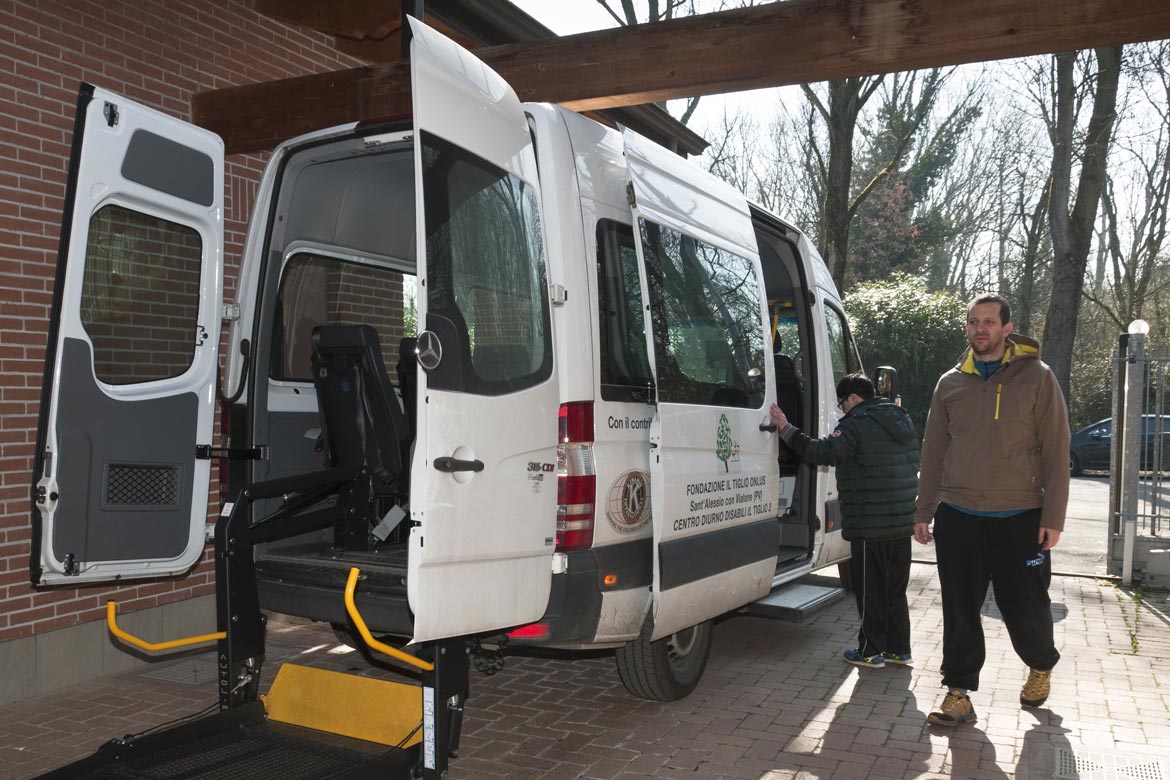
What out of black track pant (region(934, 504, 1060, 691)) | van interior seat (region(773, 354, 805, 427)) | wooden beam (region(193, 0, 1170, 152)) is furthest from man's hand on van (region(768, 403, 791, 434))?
wooden beam (region(193, 0, 1170, 152))

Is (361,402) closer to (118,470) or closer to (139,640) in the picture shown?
(118,470)

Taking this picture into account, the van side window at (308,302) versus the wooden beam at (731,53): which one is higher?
the wooden beam at (731,53)

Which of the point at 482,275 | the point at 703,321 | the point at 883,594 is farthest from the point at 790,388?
the point at 482,275

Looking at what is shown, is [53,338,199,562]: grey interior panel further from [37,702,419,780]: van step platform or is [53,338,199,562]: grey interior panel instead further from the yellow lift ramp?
[37,702,419,780]: van step platform

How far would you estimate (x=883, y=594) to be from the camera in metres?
5.81

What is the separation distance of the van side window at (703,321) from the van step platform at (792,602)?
1.17 metres

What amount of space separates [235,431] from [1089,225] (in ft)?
44.5

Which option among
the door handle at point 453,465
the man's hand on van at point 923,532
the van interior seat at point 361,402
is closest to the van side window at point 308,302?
the van interior seat at point 361,402

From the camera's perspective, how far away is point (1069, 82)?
601 inches

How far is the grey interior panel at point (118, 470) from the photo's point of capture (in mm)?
3779

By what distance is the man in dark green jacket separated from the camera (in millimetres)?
5656

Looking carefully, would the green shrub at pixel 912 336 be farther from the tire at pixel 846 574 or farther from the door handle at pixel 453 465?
the door handle at pixel 453 465

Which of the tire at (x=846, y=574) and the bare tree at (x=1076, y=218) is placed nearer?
the tire at (x=846, y=574)

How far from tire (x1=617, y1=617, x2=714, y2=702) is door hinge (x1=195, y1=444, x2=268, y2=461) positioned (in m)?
1.94
